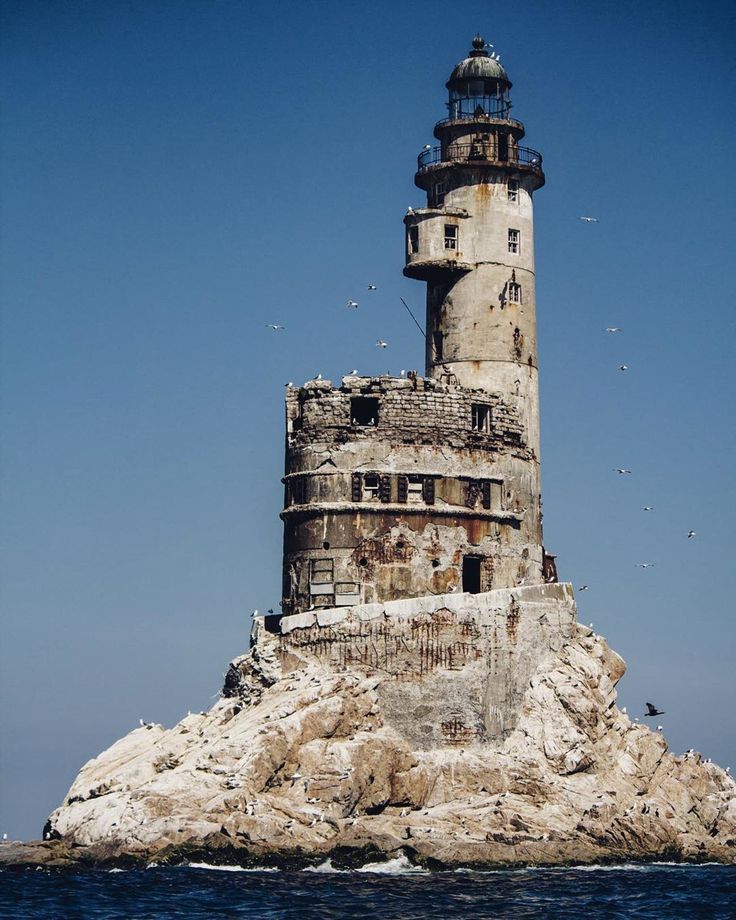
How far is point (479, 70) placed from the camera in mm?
71688

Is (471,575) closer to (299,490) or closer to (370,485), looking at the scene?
(370,485)

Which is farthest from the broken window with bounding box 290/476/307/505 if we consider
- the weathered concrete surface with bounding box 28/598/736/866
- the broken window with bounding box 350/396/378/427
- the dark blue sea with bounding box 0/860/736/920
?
the dark blue sea with bounding box 0/860/736/920

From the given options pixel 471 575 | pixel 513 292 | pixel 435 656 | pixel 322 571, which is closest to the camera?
pixel 435 656

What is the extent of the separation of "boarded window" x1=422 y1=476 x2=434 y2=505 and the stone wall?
133 inches

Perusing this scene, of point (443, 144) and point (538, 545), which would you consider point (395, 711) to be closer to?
point (538, 545)

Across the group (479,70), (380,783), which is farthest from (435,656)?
(479,70)

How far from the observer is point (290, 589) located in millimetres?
66688

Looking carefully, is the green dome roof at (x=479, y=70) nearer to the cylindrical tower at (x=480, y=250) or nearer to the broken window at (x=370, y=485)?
the cylindrical tower at (x=480, y=250)

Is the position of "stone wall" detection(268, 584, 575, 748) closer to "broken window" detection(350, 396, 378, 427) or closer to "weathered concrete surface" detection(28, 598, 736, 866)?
"weathered concrete surface" detection(28, 598, 736, 866)

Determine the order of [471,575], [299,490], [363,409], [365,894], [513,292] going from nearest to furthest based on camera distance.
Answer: [365,894] < [471,575] < [363,409] < [299,490] < [513,292]

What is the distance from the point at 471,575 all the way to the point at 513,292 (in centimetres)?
1018

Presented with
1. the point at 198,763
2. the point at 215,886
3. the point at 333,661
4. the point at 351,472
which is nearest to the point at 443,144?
the point at 351,472

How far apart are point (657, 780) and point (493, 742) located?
5.77 m

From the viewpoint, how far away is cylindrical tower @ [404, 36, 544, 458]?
70000mm
